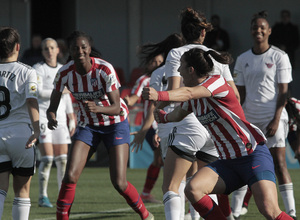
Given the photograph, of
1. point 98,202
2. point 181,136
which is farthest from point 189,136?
point 98,202

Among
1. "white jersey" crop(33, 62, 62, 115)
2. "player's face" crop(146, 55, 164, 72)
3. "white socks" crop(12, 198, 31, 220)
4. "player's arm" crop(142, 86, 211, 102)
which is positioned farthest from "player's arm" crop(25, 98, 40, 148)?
"white jersey" crop(33, 62, 62, 115)

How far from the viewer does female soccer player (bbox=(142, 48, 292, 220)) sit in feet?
16.2

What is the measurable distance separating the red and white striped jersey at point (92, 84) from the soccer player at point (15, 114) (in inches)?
30.0

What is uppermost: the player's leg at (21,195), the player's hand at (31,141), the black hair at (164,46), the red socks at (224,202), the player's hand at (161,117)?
the black hair at (164,46)

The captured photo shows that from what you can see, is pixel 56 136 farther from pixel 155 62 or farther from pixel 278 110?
pixel 278 110

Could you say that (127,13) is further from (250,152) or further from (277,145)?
(250,152)

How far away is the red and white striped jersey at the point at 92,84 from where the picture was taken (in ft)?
20.1

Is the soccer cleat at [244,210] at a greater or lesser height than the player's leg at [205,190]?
lesser

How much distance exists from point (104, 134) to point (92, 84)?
0.53 metres

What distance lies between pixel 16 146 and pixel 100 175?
301 inches

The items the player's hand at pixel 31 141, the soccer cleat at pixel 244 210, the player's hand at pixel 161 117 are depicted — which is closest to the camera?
the player's hand at pixel 161 117

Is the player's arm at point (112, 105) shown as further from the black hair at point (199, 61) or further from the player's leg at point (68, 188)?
the black hair at point (199, 61)

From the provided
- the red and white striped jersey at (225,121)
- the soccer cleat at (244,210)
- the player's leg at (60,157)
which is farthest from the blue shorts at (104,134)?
the player's leg at (60,157)

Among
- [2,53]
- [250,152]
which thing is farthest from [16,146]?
[250,152]
